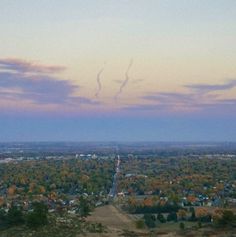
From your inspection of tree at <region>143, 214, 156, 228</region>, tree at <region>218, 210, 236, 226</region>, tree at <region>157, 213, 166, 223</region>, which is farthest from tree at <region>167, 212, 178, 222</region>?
tree at <region>218, 210, 236, 226</region>

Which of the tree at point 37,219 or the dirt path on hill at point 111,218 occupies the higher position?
the tree at point 37,219

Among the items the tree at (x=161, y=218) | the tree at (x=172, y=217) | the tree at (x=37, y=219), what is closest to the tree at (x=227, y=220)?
the tree at (x=161, y=218)

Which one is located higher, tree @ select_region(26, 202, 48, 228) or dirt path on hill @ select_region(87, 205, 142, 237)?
tree @ select_region(26, 202, 48, 228)

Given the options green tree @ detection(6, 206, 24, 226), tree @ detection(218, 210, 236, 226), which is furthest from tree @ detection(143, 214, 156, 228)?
green tree @ detection(6, 206, 24, 226)

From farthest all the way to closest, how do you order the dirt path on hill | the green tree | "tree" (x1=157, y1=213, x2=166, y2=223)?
1. "tree" (x1=157, y1=213, x2=166, y2=223)
2. the dirt path on hill
3. the green tree

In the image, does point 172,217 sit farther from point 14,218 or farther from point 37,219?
point 37,219

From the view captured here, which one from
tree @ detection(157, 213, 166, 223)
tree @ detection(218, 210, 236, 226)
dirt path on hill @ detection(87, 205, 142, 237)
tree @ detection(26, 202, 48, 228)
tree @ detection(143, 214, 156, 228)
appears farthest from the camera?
tree @ detection(157, 213, 166, 223)

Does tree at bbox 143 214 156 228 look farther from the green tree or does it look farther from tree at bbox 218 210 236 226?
the green tree

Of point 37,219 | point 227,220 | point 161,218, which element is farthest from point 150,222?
point 37,219

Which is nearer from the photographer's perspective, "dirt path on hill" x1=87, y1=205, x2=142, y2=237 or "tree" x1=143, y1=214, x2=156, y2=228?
"dirt path on hill" x1=87, y1=205, x2=142, y2=237

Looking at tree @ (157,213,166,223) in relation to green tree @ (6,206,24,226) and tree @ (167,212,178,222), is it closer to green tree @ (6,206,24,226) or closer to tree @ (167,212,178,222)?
tree @ (167,212,178,222)

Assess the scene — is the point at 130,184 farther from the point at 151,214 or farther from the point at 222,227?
the point at 222,227

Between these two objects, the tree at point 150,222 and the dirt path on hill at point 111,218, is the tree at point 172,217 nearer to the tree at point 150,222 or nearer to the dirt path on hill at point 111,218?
the tree at point 150,222

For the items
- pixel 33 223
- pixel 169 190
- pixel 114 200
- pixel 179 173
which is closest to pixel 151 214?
pixel 114 200
